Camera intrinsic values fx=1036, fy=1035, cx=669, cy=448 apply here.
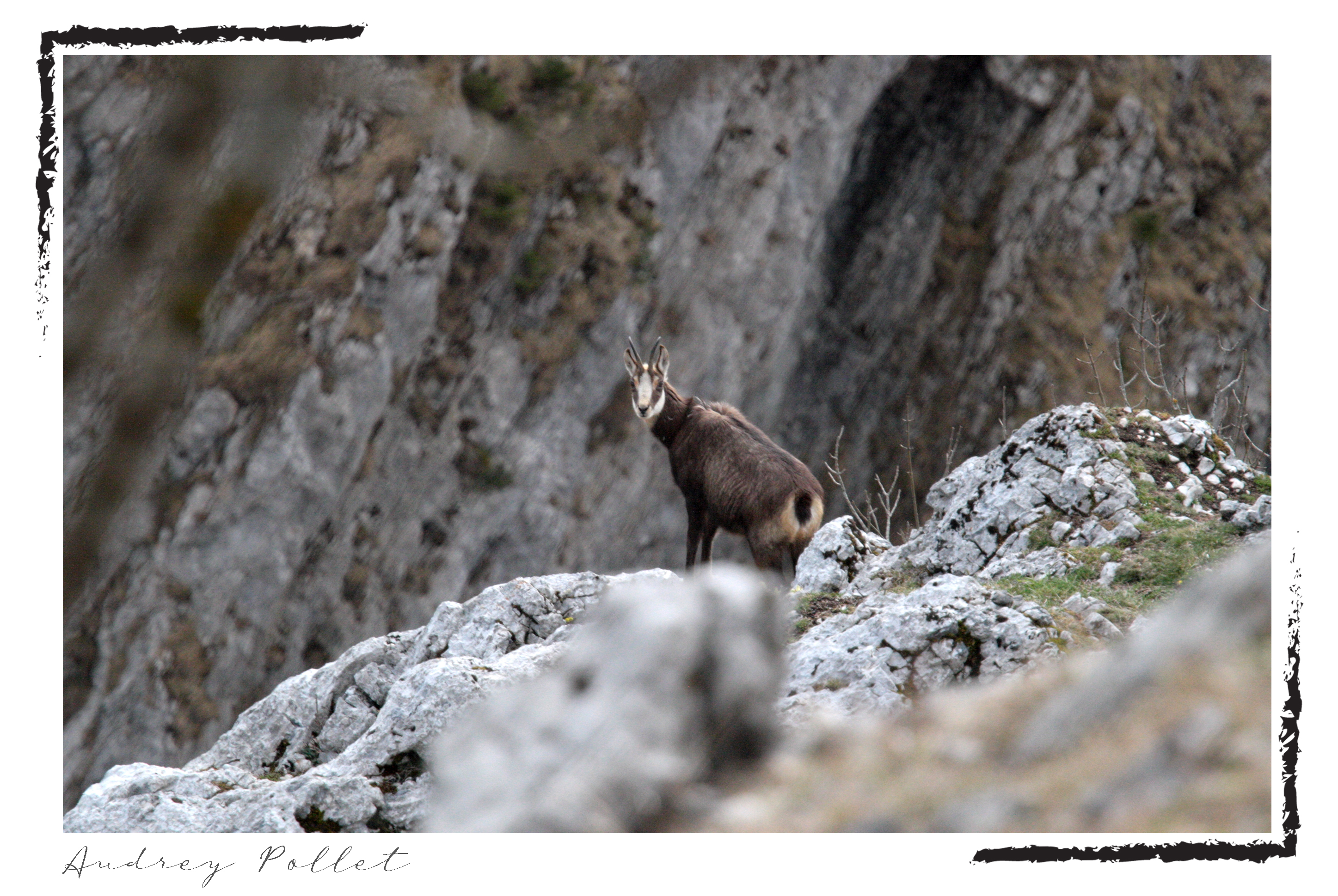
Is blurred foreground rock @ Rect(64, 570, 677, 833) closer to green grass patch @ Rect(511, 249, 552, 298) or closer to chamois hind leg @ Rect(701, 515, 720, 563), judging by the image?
chamois hind leg @ Rect(701, 515, 720, 563)

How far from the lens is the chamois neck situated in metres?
11.6

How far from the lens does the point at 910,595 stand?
728 cm

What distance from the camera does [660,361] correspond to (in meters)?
11.5

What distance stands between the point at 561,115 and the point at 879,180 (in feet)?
47.4

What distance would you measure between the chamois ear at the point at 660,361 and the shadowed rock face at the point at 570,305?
41.9 ft

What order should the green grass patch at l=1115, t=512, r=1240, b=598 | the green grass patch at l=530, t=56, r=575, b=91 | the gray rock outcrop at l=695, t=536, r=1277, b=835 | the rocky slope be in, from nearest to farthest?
the gray rock outcrop at l=695, t=536, r=1277, b=835 → the rocky slope → the green grass patch at l=1115, t=512, r=1240, b=598 → the green grass patch at l=530, t=56, r=575, b=91

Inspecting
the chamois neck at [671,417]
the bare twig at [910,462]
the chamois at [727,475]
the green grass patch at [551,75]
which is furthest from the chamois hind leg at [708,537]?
the green grass patch at [551,75]

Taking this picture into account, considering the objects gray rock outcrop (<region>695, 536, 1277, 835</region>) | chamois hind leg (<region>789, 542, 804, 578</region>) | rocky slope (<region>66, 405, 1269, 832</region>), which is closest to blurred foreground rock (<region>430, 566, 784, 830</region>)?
rocky slope (<region>66, 405, 1269, 832</region>)

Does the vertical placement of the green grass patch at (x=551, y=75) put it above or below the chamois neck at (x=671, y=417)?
above

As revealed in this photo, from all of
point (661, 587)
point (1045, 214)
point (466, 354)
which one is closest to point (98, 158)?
point (466, 354)

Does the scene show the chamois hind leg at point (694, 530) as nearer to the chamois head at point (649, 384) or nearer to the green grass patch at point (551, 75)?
the chamois head at point (649, 384)
